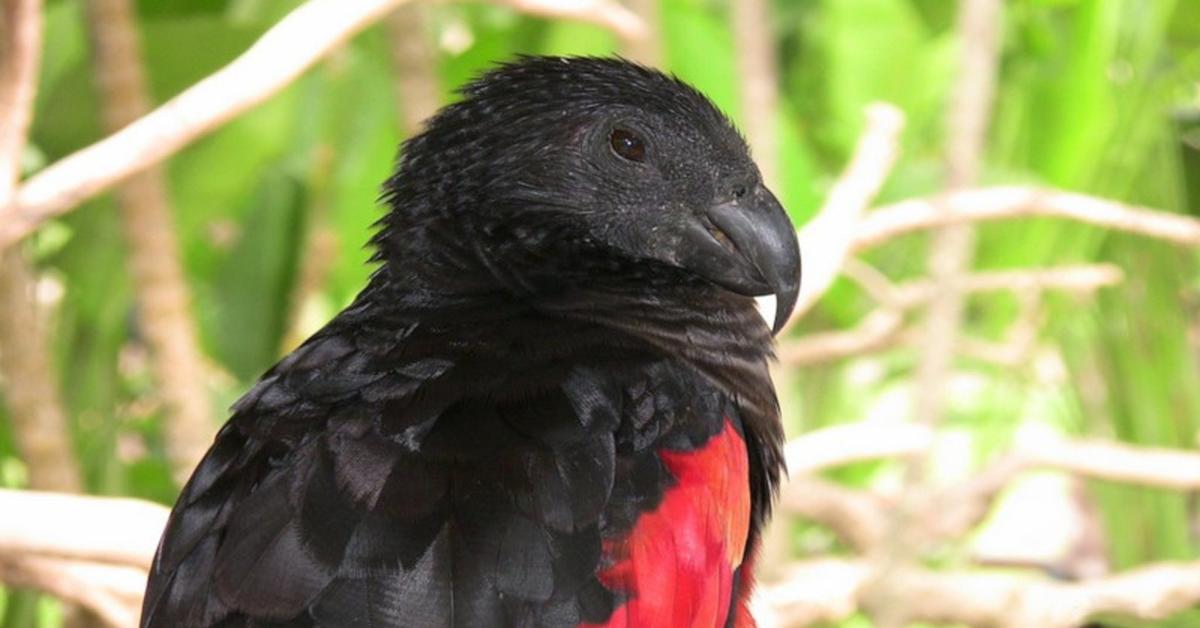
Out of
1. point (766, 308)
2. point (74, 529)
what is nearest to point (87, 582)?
point (74, 529)

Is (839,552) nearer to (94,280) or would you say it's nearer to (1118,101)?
(1118,101)

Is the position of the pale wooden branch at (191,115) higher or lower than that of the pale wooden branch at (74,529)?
higher

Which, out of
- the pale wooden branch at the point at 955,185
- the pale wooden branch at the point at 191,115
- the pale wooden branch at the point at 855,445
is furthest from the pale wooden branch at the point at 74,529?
the pale wooden branch at the point at 955,185

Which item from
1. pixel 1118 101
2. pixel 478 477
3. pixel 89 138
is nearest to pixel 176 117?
pixel 478 477

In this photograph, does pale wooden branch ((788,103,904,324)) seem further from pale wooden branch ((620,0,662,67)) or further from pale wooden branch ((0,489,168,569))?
pale wooden branch ((0,489,168,569))

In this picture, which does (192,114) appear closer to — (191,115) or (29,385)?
(191,115)

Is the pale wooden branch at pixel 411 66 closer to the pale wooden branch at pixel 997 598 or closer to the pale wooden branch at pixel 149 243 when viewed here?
the pale wooden branch at pixel 149 243
